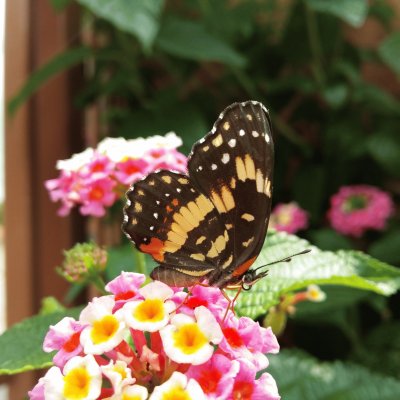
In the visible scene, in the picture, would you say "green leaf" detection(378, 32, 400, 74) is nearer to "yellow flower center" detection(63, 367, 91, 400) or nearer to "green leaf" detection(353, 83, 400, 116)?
"green leaf" detection(353, 83, 400, 116)

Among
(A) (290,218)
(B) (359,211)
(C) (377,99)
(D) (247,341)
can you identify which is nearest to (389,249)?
(B) (359,211)

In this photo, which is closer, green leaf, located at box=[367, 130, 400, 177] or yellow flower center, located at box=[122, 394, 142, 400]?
yellow flower center, located at box=[122, 394, 142, 400]

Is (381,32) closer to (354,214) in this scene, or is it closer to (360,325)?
(354,214)

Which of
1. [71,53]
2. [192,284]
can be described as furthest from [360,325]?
[192,284]

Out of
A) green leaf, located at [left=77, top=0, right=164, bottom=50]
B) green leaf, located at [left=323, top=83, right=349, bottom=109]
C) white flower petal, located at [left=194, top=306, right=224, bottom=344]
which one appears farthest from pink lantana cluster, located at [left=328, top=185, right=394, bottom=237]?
white flower petal, located at [left=194, top=306, right=224, bottom=344]

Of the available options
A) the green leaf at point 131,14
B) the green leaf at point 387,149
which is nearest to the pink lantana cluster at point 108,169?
the green leaf at point 131,14

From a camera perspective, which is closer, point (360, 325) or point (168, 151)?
point (168, 151)

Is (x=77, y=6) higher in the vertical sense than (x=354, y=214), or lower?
higher
